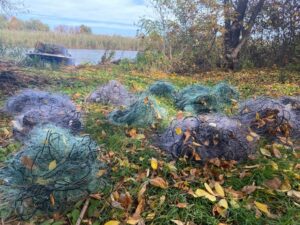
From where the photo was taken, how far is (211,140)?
2.84 metres

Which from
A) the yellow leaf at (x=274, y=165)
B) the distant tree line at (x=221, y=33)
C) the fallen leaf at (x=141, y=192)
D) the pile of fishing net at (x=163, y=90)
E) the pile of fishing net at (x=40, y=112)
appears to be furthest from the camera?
the distant tree line at (x=221, y=33)

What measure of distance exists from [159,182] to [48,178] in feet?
2.42

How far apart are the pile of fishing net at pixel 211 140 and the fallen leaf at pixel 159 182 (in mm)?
397

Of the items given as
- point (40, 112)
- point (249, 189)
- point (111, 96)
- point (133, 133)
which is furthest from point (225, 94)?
point (249, 189)

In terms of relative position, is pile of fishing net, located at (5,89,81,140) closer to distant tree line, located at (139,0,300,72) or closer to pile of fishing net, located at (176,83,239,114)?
pile of fishing net, located at (176,83,239,114)

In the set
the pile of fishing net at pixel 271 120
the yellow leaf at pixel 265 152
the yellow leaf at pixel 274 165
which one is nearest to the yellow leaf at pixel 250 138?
the yellow leaf at pixel 265 152

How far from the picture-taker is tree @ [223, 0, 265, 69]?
10531mm

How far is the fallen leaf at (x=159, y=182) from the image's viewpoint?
7.94 ft

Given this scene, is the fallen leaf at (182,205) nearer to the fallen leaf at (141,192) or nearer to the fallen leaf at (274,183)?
the fallen leaf at (141,192)

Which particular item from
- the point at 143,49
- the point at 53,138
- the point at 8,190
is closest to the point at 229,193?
the point at 53,138

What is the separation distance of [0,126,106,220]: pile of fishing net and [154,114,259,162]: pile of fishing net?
0.73 m

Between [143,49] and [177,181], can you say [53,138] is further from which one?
[143,49]

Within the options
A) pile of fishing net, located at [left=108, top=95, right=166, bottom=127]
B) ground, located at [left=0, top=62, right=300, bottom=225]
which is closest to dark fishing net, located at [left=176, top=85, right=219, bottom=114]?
pile of fishing net, located at [left=108, top=95, right=166, bottom=127]

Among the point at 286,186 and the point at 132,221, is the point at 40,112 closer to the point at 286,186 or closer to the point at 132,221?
the point at 132,221
